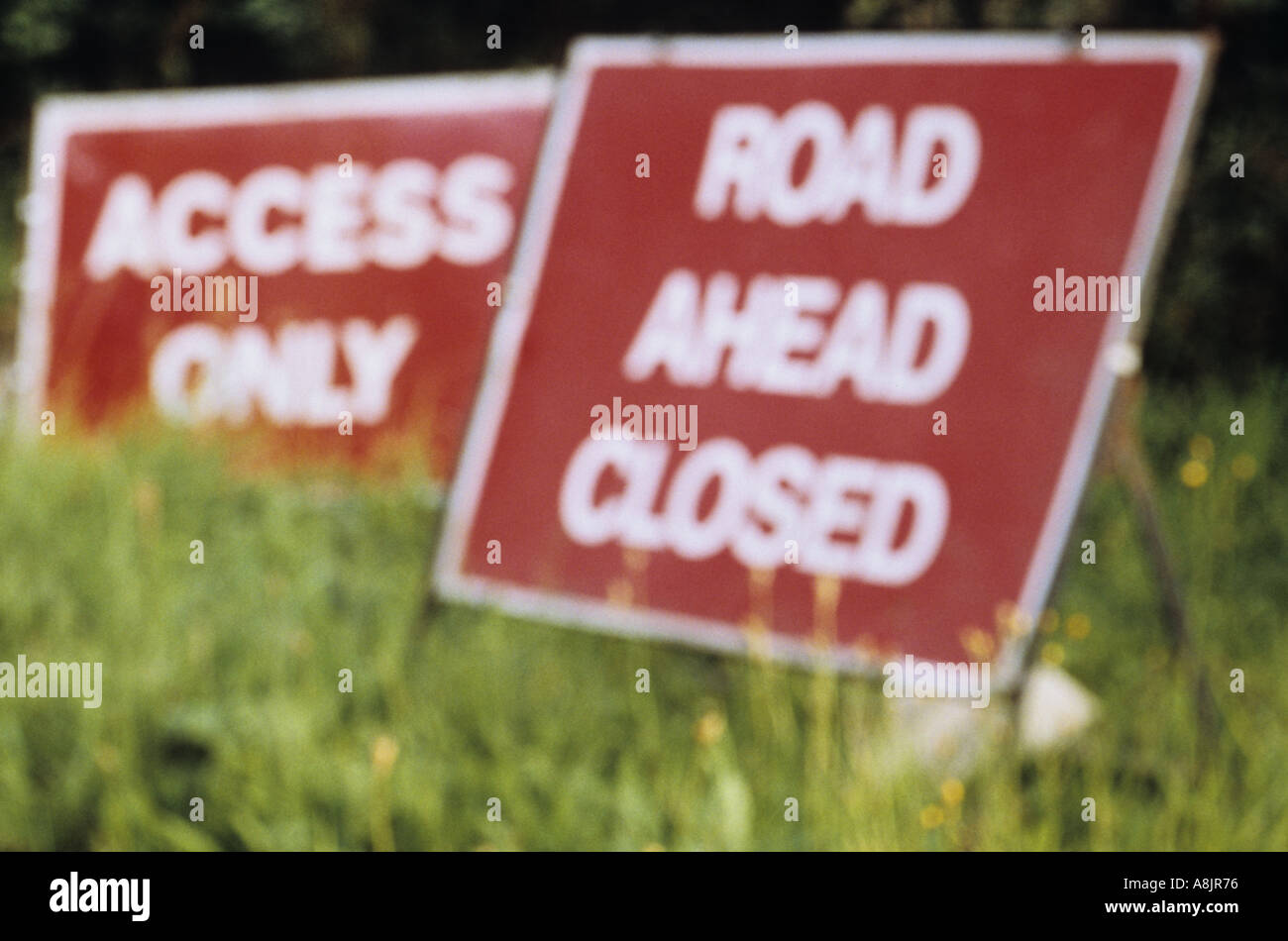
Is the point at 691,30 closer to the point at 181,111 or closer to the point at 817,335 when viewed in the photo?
the point at 181,111

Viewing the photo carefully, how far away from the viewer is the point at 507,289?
242 centimetres

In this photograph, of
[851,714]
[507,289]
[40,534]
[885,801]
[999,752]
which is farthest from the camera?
[40,534]

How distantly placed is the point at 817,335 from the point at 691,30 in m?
3.75

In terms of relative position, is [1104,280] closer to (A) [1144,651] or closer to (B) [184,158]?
(A) [1144,651]

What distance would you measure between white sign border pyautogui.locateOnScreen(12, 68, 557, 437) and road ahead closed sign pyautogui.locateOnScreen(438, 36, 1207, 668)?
1157 mm

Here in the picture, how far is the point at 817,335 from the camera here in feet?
7.26

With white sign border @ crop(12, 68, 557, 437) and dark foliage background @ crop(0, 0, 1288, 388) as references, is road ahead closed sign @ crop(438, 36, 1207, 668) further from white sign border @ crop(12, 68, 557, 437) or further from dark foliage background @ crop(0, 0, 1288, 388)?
white sign border @ crop(12, 68, 557, 437)

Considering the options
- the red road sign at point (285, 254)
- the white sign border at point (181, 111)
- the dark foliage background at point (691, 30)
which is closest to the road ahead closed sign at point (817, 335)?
the dark foliage background at point (691, 30)

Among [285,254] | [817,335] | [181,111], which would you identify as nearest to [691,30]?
[181,111]

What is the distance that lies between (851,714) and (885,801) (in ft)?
1.43

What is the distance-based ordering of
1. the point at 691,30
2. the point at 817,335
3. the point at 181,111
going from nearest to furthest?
the point at 817,335 < the point at 181,111 < the point at 691,30

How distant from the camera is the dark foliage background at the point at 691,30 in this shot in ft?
13.2
